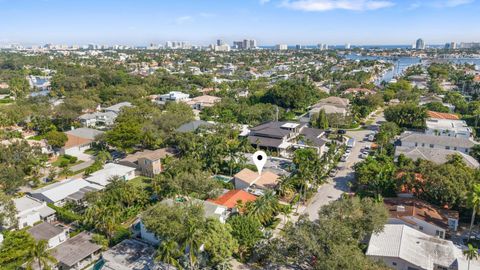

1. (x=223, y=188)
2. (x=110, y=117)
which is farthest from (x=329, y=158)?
(x=110, y=117)

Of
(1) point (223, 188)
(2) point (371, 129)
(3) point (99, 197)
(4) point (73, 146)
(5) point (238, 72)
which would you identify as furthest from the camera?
(5) point (238, 72)

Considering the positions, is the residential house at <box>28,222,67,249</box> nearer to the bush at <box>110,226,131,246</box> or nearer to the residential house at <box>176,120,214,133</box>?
the bush at <box>110,226,131,246</box>

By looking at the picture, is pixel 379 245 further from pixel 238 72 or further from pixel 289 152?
pixel 238 72

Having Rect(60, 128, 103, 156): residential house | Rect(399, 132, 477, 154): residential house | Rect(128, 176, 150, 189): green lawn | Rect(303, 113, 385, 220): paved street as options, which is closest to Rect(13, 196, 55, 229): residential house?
Rect(128, 176, 150, 189): green lawn

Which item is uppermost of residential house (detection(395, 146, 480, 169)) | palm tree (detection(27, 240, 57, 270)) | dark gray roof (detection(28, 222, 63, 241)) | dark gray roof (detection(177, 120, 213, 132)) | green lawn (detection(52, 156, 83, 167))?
dark gray roof (detection(177, 120, 213, 132))

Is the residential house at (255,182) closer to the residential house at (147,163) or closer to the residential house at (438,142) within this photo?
the residential house at (147,163)

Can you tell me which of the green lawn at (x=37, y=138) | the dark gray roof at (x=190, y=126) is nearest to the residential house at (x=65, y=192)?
the dark gray roof at (x=190, y=126)
